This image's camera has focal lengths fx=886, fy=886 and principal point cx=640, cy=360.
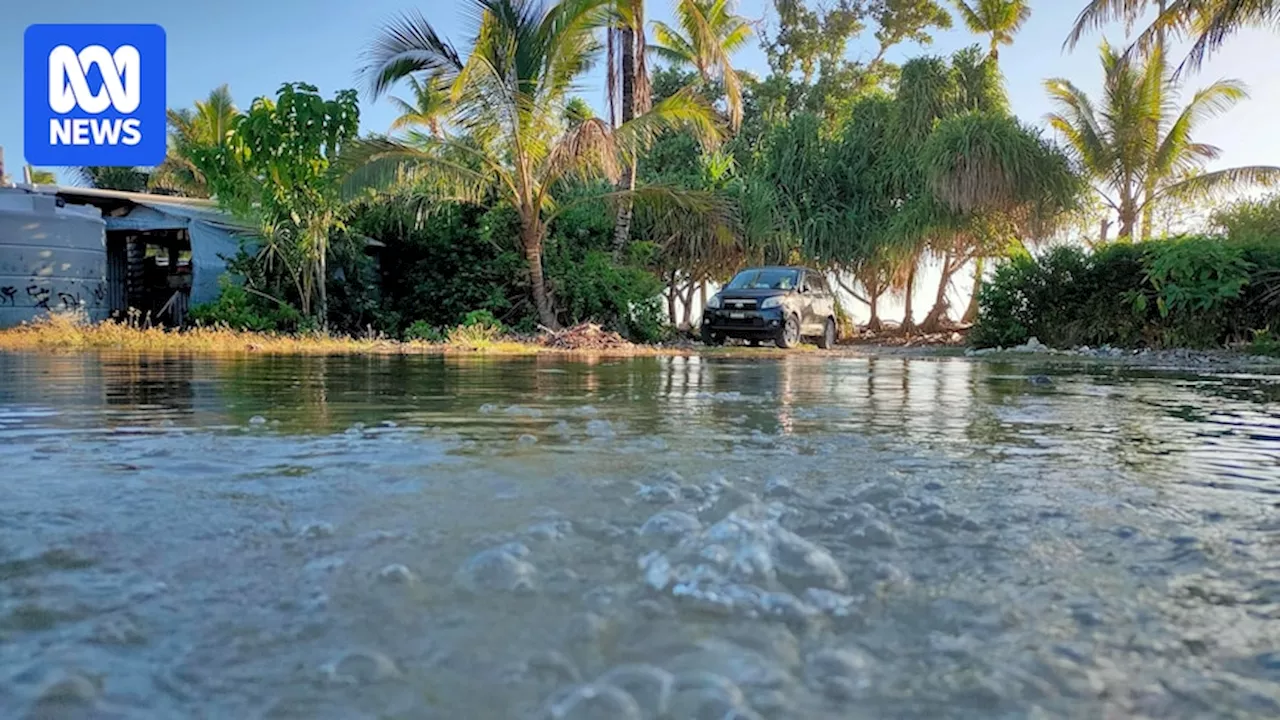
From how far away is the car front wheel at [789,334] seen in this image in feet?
44.1

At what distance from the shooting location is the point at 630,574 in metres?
1.44

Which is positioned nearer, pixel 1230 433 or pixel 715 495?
pixel 715 495

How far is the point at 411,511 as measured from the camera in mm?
1846

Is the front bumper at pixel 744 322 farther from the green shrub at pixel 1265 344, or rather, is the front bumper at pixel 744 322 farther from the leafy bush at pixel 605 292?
the green shrub at pixel 1265 344

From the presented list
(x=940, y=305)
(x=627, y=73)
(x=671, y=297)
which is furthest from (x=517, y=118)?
(x=940, y=305)

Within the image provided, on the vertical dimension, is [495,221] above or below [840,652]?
above

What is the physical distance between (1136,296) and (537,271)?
9.11 m

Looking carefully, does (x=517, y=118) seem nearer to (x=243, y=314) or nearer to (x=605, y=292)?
(x=605, y=292)

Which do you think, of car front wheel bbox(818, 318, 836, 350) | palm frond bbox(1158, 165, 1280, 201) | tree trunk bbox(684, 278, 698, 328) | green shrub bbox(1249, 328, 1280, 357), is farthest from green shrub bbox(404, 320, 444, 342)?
palm frond bbox(1158, 165, 1280, 201)

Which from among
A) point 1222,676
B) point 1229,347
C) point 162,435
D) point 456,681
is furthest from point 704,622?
point 1229,347

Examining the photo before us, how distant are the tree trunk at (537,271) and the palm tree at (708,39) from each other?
14.0 feet

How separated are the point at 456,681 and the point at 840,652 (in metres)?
0.48

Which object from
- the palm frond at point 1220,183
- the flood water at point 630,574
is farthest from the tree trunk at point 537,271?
the palm frond at point 1220,183

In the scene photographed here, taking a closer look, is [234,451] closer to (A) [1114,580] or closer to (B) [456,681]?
(B) [456,681]
